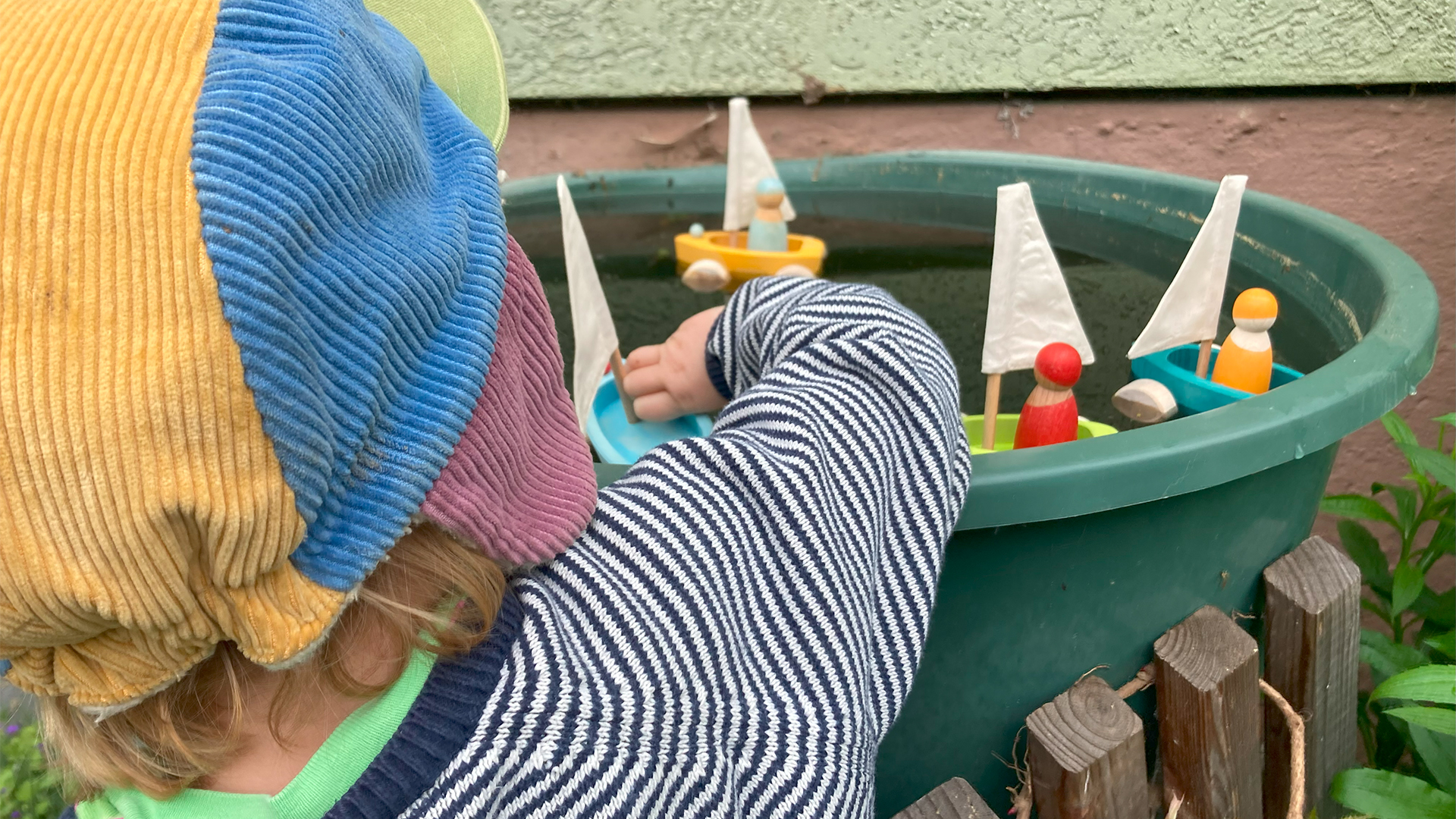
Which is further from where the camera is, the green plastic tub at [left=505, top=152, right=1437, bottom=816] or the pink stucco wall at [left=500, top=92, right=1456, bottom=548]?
the pink stucco wall at [left=500, top=92, right=1456, bottom=548]

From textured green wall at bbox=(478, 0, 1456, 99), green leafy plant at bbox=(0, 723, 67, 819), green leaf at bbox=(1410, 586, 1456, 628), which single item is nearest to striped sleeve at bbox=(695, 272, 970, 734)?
green leafy plant at bbox=(0, 723, 67, 819)

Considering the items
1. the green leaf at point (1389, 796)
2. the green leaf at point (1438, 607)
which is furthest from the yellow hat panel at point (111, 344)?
the green leaf at point (1438, 607)

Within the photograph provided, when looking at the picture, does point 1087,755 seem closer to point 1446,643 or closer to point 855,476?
point 855,476

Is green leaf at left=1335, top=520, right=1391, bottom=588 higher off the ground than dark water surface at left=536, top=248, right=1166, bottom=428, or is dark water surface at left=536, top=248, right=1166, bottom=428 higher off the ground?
dark water surface at left=536, top=248, right=1166, bottom=428

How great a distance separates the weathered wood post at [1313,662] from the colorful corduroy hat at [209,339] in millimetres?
660

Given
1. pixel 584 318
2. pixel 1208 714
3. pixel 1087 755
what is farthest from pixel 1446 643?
pixel 584 318

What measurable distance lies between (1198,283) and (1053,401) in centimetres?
18

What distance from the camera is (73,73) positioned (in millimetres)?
278

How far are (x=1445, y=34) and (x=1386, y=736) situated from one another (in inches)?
42.9

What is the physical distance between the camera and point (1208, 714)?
0.69m

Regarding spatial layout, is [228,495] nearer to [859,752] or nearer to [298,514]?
[298,514]

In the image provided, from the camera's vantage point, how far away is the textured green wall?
150 centimetres

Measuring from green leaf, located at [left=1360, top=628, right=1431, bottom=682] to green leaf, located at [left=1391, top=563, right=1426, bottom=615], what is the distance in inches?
1.4

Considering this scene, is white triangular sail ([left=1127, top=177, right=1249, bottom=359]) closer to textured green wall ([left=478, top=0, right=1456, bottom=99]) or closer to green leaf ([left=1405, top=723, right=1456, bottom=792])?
green leaf ([left=1405, top=723, right=1456, bottom=792])
